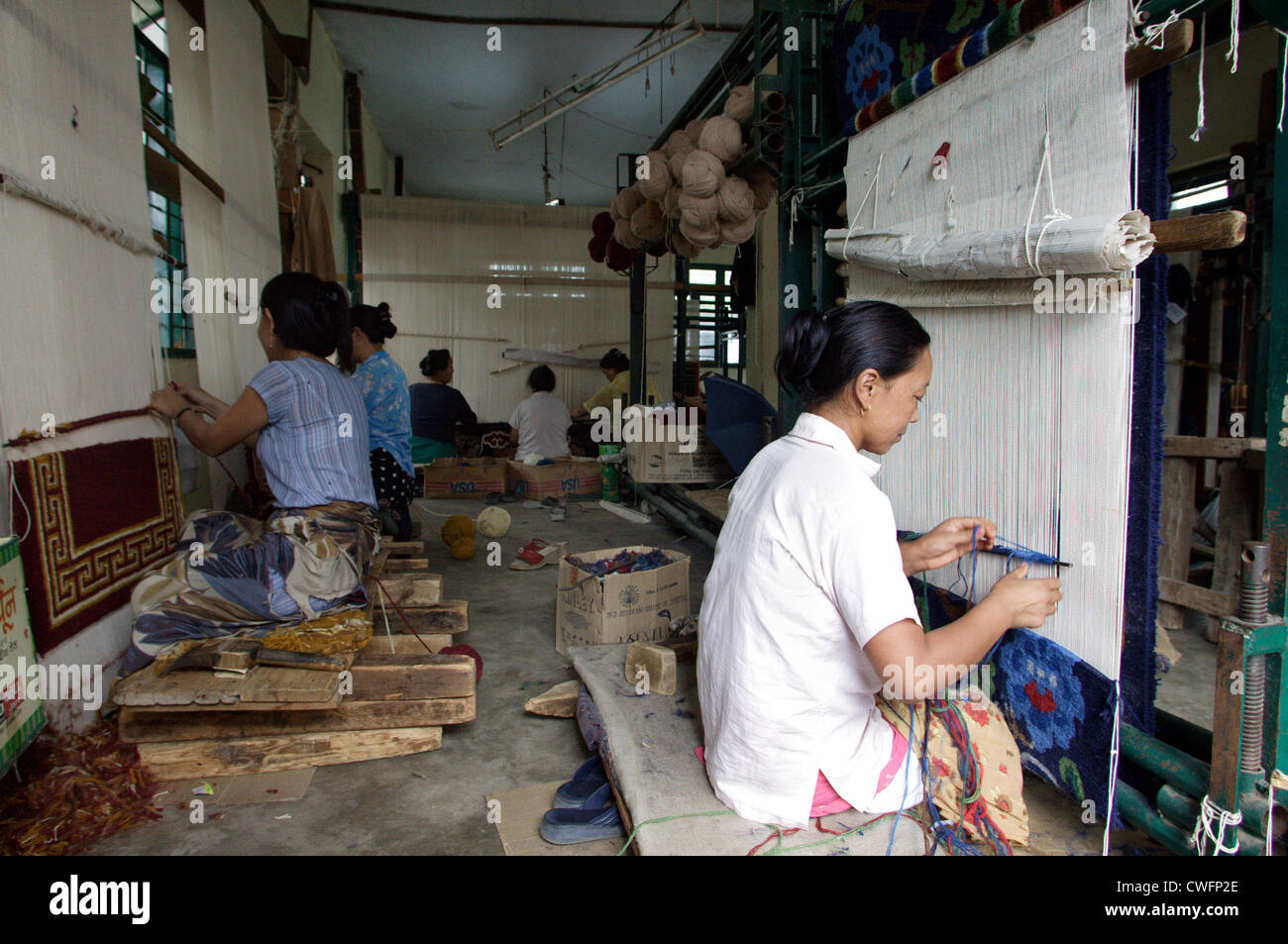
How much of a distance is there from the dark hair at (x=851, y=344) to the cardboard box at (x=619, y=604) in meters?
1.33

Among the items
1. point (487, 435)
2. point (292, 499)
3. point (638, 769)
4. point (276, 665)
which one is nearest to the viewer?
point (638, 769)

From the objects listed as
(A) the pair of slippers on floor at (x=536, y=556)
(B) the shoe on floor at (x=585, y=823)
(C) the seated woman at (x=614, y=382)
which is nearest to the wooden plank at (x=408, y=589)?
(B) the shoe on floor at (x=585, y=823)

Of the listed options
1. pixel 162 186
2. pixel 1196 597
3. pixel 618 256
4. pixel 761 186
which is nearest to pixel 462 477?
pixel 618 256

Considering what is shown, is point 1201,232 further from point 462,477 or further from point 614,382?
point 614,382

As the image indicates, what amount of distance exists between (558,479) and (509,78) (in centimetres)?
405

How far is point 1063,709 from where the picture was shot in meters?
1.49

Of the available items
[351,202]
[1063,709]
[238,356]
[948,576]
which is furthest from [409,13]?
[1063,709]

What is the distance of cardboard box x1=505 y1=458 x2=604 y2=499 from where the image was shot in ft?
20.5

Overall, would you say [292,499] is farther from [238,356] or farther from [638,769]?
[638,769]

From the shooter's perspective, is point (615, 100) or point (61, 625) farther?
point (615, 100)

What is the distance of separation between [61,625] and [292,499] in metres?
0.67

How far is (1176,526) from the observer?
3.18 m

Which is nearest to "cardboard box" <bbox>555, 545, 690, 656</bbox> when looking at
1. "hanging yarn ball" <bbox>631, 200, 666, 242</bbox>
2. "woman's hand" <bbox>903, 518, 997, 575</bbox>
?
"woman's hand" <bbox>903, 518, 997, 575</bbox>

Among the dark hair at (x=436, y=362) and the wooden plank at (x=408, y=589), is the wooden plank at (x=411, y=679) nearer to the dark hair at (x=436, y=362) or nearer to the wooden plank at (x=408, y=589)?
the wooden plank at (x=408, y=589)
